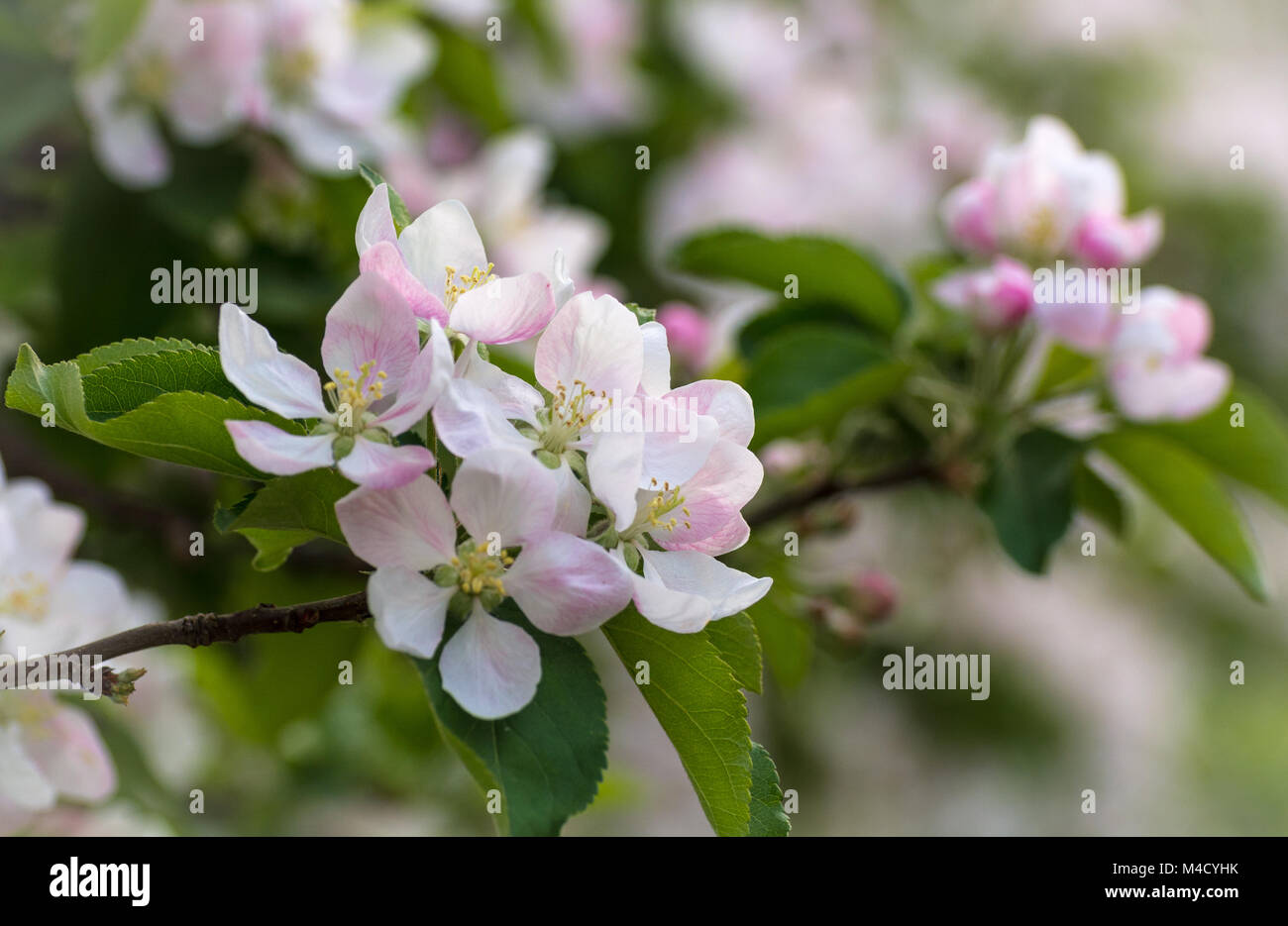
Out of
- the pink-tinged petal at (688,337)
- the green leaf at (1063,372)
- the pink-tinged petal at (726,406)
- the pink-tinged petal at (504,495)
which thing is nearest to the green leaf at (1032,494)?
the green leaf at (1063,372)

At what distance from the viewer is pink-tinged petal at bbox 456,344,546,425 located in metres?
0.54

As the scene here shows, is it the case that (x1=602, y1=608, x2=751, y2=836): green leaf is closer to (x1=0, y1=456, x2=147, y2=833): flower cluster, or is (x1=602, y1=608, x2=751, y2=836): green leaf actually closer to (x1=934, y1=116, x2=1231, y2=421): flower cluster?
(x1=0, y1=456, x2=147, y2=833): flower cluster

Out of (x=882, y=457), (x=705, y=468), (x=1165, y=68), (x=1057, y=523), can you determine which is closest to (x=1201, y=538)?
(x=1057, y=523)

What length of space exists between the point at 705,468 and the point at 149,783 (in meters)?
0.69

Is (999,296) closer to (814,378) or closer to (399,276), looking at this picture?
(814,378)

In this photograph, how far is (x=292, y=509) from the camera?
535mm

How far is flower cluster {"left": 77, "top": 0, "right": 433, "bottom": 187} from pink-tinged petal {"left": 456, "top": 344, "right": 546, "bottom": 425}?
0.62 m

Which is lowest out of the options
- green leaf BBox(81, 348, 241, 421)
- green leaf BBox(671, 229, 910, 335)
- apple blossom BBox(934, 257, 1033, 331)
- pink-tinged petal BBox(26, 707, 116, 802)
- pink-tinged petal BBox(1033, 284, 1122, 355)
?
pink-tinged petal BBox(26, 707, 116, 802)

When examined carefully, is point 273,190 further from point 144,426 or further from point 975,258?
point 144,426

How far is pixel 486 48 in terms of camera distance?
1680 millimetres

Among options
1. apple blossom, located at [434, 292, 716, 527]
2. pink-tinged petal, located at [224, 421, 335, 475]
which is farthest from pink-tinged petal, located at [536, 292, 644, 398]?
pink-tinged petal, located at [224, 421, 335, 475]

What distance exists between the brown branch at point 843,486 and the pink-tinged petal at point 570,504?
1.59 feet

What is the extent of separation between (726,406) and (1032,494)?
444 millimetres

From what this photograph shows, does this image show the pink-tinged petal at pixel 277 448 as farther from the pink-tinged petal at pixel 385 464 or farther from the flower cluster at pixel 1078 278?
the flower cluster at pixel 1078 278
